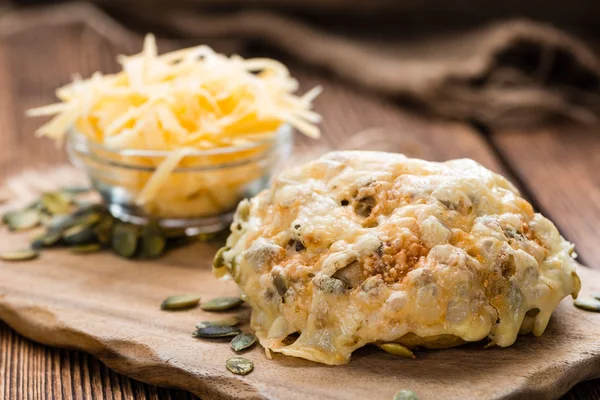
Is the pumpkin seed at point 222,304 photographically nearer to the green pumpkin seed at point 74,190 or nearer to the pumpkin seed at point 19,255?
the pumpkin seed at point 19,255

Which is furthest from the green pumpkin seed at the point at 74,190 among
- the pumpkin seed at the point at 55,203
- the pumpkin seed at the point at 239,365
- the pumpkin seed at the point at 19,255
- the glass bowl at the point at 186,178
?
the pumpkin seed at the point at 239,365

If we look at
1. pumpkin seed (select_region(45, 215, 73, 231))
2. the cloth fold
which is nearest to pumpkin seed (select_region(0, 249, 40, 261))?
pumpkin seed (select_region(45, 215, 73, 231))

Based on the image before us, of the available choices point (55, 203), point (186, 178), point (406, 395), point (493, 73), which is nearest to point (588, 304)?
point (406, 395)

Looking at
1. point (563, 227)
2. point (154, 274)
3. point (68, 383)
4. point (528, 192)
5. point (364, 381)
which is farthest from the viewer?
point (528, 192)

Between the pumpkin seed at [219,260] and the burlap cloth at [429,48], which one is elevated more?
the burlap cloth at [429,48]

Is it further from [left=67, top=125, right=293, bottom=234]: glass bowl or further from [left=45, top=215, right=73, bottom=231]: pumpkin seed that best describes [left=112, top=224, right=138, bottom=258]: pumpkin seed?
[left=45, top=215, right=73, bottom=231]: pumpkin seed

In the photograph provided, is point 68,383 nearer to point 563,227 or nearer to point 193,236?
point 193,236

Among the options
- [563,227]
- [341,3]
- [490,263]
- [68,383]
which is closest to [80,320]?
[68,383]
